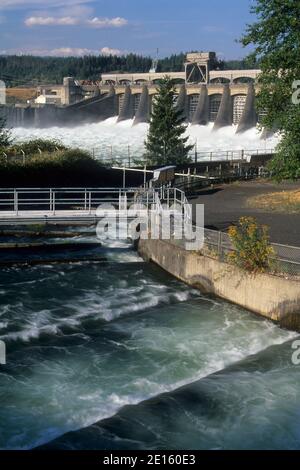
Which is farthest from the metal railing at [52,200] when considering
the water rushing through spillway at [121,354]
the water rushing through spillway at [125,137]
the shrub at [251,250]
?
the water rushing through spillway at [125,137]

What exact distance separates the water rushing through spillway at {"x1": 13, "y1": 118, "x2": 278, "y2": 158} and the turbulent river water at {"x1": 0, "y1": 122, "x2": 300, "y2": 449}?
44.9 meters

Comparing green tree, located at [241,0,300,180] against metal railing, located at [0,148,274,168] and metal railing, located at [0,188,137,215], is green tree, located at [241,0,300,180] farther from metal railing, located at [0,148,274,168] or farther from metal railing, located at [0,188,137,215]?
metal railing, located at [0,148,274,168]

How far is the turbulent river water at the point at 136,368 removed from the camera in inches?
480

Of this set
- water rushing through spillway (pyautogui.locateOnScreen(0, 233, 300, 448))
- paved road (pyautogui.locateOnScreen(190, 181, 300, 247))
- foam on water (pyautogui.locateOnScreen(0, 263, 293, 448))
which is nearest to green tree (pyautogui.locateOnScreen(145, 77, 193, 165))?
paved road (pyautogui.locateOnScreen(190, 181, 300, 247))

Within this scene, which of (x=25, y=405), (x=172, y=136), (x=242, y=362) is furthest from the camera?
(x=172, y=136)

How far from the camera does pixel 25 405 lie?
13031 mm

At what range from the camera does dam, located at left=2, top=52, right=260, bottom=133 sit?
88.7 meters

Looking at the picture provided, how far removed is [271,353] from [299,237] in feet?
24.9

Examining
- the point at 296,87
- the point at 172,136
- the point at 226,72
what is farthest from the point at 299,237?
the point at 226,72

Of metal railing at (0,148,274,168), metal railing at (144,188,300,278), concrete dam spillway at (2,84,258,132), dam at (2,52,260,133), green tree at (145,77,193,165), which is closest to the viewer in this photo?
metal railing at (144,188,300,278)

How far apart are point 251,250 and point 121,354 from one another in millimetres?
→ 5263

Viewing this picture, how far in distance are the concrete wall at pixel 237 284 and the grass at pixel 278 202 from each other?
27.8 feet

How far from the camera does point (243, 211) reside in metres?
29.7
